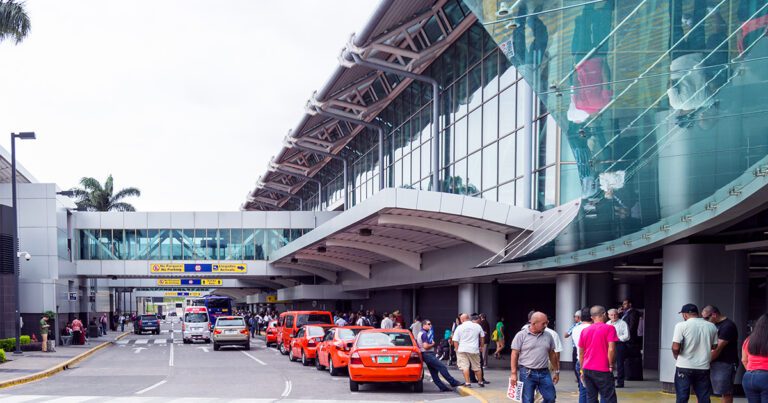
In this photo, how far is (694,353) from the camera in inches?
432

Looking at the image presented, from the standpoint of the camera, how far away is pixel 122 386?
753 inches

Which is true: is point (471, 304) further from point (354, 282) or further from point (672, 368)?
point (354, 282)

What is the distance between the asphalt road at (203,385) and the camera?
16719 mm

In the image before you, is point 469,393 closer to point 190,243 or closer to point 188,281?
point 190,243

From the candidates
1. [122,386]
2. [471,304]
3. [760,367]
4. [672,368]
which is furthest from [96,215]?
[760,367]

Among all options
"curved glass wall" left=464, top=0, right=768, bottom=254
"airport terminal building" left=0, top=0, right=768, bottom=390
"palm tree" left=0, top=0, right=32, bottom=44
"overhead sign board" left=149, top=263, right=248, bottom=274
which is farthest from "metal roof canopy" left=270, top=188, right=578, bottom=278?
"overhead sign board" left=149, top=263, right=248, bottom=274

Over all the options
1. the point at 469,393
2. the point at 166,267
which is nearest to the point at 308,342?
the point at 469,393

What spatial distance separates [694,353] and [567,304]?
11.8 meters

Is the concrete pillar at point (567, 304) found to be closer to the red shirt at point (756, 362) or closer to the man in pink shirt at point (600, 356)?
the man in pink shirt at point (600, 356)

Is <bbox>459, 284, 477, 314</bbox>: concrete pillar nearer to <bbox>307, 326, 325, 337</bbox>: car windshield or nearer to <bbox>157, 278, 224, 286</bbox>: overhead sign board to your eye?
<bbox>307, 326, 325, 337</bbox>: car windshield

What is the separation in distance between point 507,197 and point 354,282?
23748 millimetres

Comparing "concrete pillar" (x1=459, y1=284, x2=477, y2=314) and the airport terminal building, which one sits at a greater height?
the airport terminal building

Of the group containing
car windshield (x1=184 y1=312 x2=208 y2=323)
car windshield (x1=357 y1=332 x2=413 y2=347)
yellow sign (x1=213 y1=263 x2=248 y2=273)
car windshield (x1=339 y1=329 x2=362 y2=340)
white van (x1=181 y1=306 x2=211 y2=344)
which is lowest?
white van (x1=181 y1=306 x2=211 y2=344)

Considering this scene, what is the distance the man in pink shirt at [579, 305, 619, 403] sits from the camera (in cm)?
1095
